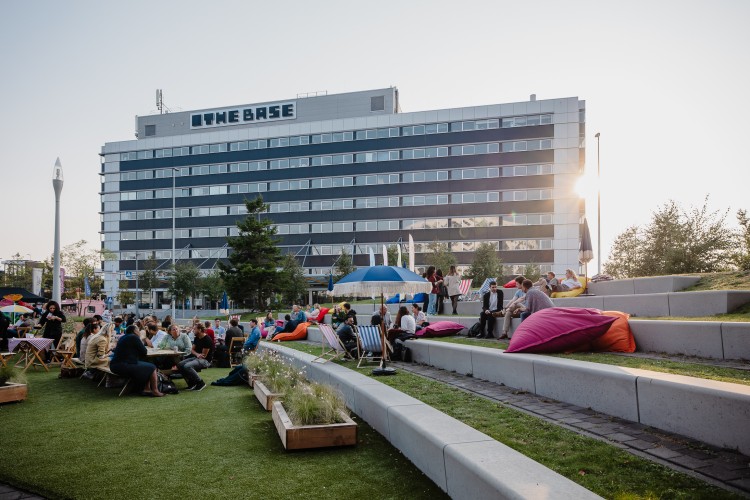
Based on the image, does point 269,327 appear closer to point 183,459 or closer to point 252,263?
point 183,459

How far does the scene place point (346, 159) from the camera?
71.8m

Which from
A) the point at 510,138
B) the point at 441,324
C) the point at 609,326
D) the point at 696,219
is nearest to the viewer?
the point at 609,326

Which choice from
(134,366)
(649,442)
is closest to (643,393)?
(649,442)

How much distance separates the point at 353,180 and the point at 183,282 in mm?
25251

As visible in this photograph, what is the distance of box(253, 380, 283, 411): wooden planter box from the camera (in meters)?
8.70

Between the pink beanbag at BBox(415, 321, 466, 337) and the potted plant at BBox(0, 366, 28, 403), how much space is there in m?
8.88

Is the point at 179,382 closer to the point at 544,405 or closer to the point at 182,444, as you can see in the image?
the point at 182,444

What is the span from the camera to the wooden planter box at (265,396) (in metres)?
8.70

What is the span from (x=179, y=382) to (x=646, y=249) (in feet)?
72.0

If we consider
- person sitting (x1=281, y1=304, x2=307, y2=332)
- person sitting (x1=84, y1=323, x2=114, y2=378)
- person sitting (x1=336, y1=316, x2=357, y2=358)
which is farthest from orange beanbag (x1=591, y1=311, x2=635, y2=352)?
person sitting (x1=281, y1=304, x2=307, y2=332)

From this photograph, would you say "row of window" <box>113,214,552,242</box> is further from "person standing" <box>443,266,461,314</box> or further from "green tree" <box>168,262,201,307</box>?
"person standing" <box>443,266,461,314</box>

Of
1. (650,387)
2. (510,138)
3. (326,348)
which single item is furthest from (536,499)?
(510,138)

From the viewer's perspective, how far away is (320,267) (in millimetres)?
70250

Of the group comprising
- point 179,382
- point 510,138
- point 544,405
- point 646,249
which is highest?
point 510,138
